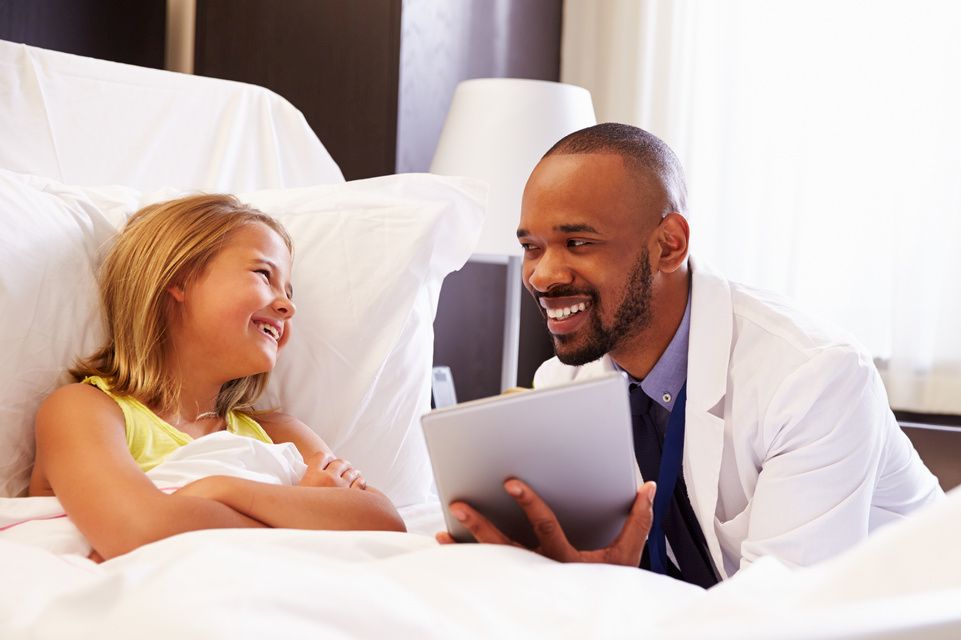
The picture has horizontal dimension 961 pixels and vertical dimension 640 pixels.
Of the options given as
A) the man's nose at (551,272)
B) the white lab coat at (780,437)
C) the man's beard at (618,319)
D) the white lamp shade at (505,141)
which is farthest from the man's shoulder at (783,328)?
the white lamp shade at (505,141)

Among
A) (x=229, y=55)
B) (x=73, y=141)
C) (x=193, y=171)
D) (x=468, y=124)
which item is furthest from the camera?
(x=229, y=55)

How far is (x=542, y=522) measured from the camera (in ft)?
2.95

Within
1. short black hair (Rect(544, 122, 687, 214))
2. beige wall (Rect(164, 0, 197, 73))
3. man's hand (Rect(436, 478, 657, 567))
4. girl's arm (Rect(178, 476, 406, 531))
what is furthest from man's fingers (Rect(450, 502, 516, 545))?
beige wall (Rect(164, 0, 197, 73))

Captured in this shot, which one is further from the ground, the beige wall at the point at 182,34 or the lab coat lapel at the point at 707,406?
the beige wall at the point at 182,34

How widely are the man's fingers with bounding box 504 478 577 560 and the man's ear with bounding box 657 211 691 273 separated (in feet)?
1.75

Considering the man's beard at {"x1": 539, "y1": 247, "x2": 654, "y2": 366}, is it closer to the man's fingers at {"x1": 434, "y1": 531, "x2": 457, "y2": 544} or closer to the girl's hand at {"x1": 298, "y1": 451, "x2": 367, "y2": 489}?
the girl's hand at {"x1": 298, "y1": 451, "x2": 367, "y2": 489}

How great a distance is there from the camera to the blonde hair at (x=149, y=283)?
3.99 ft

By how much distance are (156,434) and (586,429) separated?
59cm

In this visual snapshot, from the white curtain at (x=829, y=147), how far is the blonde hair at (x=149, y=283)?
1.20m

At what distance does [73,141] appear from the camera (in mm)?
1623

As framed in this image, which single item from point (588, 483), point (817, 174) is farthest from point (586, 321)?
point (817, 174)

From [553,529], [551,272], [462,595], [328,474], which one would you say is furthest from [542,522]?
[551,272]

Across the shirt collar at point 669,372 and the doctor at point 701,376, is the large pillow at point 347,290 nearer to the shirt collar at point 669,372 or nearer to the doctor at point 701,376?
the doctor at point 701,376

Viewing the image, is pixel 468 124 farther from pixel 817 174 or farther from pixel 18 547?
pixel 18 547
